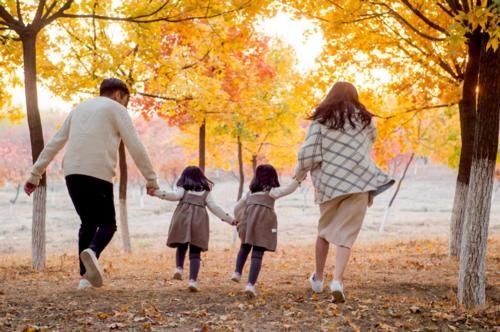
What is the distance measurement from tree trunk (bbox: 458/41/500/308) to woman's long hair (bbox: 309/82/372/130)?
1.14 meters

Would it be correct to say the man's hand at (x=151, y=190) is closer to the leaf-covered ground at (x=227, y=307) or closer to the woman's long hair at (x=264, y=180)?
the leaf-covered ground at (x=227, y=307)

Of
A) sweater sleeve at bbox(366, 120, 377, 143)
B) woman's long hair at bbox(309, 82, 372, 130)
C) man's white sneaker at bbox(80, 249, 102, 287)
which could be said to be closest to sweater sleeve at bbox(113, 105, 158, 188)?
man's white sneaker at bbox(80, 249, 102, 287)

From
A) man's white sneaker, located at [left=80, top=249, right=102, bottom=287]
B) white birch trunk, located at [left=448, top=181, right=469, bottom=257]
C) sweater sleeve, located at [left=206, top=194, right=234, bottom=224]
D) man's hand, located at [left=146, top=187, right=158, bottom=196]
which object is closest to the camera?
man's white sneaker, located at [left=80, top=249, right=102, bottom=287]

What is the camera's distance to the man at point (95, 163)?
5156mm

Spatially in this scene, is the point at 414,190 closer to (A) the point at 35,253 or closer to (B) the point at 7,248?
(B) the point at 7,248

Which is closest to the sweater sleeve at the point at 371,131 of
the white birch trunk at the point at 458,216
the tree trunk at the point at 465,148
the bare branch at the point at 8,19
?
the tree trunk at the point at 465,148

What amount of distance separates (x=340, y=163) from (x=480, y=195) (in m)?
1.53

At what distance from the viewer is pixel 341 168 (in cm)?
545

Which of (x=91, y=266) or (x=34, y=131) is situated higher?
(x=34, y=131)

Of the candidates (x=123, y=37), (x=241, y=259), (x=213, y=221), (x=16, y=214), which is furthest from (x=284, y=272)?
(x=16, y=214)

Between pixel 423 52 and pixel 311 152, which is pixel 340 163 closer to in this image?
pixel 311 152

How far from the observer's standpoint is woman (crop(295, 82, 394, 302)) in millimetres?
5410

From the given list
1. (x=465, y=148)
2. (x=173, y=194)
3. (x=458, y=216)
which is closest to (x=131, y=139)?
(x=173, y=194)

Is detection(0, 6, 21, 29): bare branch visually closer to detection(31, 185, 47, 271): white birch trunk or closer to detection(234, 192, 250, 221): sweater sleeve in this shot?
detection(31, 185, 47, 271): white birch trunk
